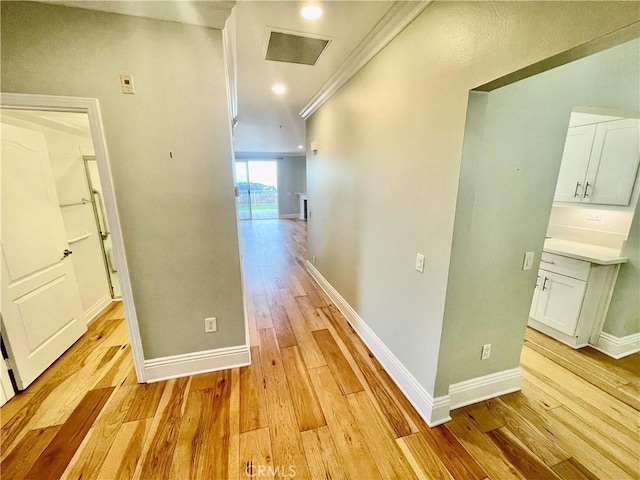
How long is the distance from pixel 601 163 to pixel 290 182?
29.6 feet

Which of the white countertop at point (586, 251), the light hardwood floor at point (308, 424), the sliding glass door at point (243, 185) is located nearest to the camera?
the light hardwood floor at point (308, 424)

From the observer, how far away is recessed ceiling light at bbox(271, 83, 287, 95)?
2.71 metres

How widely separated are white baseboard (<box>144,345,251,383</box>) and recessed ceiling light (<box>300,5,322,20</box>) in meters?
2.42

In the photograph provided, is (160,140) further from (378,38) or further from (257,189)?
(257,189)

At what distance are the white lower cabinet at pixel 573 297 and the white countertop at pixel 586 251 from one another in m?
0.07

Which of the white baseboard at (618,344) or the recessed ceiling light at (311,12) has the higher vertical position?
the recessed ceiling light at (311,12)

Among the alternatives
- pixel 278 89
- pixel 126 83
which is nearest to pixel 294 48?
pixel 278 89

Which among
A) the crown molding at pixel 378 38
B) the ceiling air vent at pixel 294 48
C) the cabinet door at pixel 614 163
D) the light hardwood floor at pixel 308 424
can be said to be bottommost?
the light hardwood floor at pixel 308 424

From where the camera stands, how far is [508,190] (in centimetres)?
151

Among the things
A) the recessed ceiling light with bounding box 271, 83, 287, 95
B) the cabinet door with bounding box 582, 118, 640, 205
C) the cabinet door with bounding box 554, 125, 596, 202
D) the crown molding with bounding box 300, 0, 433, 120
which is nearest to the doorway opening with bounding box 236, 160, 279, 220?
the recessed ceiling light with bounding box 271, 83, 287, 95

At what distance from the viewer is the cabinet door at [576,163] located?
247 cm

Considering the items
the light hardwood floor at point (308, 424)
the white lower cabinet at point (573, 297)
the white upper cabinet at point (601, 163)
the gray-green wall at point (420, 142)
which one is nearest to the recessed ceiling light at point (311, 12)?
the gray-green wall at point (420, 142)

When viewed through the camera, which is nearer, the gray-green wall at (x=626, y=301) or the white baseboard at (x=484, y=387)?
the white baseboard at (x=484, y=387)

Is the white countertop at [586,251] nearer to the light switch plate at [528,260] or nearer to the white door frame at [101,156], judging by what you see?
the light switch plate at [528,260]
